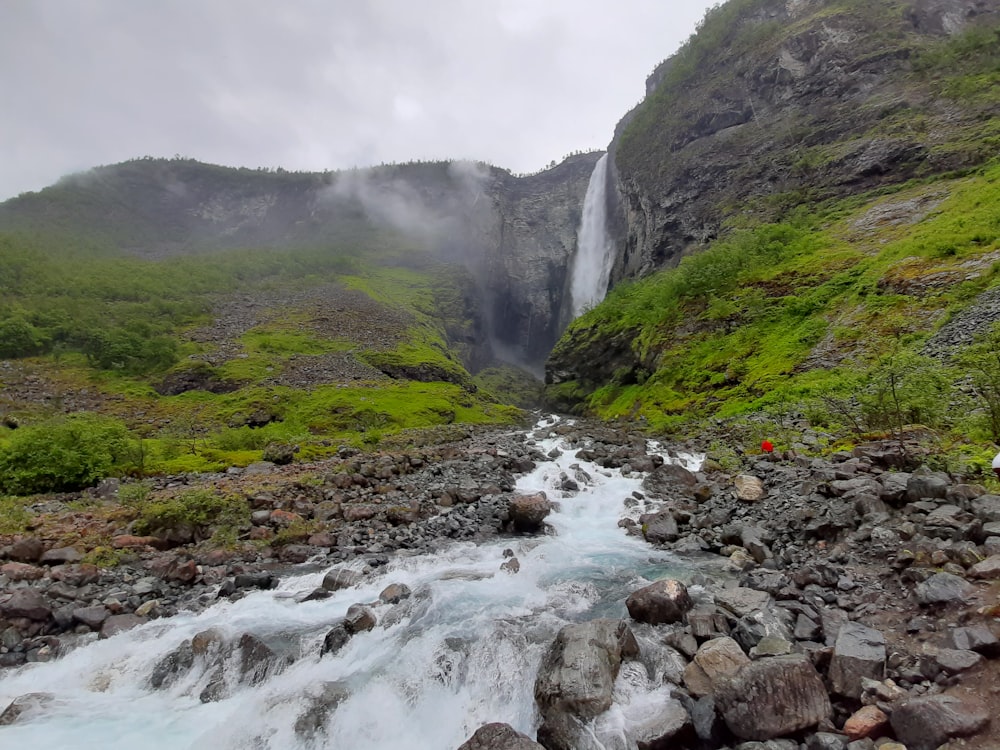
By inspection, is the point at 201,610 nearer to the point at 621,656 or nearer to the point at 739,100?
the point at 621,656

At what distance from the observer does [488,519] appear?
14.7 m

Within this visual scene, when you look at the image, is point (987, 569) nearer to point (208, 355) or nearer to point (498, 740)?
point (498, 740)

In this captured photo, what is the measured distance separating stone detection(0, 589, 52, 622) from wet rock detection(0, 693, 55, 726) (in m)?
1.89

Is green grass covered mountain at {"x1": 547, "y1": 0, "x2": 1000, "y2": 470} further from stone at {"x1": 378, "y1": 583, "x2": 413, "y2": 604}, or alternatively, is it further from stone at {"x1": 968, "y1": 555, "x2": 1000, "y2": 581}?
stone at {"x1": 378, "y1": 583, "x2": 413, "y2": 604}

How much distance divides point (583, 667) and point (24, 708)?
790 cm

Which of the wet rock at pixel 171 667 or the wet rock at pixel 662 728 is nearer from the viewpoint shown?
the wet rock at pixel 662 728

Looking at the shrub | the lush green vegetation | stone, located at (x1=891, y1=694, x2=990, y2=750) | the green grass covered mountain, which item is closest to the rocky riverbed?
stone, located at (x1=891, y1=694, x2=990, y2=750)

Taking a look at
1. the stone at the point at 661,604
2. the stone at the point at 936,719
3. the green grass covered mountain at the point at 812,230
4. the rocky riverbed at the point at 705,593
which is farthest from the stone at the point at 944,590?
the green grass covered mountain at the point at 812,230

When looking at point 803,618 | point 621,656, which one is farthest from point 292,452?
point 803,618

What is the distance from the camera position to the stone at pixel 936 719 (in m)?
4.01

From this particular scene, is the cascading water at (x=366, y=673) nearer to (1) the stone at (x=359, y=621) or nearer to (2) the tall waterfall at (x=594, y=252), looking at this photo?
(1) the stone at (x=359, y=621)

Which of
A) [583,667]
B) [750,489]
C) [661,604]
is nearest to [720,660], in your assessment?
[661,604]

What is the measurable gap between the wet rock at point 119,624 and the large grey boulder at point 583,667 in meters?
7.58

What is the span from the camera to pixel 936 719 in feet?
13.6
